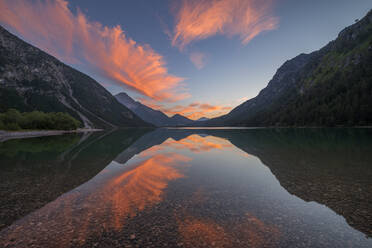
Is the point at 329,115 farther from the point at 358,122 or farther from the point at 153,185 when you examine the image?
the point at 153,185

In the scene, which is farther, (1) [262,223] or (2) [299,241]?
(1) [262,223]

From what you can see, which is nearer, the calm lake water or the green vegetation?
the calm lake water

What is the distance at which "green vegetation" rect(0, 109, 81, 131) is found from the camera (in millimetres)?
103812

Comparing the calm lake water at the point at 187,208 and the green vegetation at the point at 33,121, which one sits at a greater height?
the green vegetation at the point at 33,121

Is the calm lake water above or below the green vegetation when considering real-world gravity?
below

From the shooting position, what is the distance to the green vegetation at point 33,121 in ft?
341

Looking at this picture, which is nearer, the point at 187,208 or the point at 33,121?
the point at 187,208

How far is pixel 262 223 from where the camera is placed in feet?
32.2

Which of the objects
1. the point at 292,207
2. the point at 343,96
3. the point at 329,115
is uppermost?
the point at 343,96

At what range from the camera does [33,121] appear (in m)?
121

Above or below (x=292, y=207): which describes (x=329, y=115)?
above

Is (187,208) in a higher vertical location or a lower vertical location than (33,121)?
lower

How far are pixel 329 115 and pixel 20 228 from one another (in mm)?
195939

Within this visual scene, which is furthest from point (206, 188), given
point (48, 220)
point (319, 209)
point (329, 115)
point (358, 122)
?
point (329, 115)
